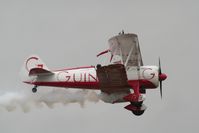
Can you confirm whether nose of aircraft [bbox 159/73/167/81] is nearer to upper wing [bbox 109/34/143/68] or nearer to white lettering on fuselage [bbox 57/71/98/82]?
upper wing [bbox 109/34/143/68]

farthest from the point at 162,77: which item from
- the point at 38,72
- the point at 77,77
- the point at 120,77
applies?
the point at 38,72

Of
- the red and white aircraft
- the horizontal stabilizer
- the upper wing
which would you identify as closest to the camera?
the red and white aircraft

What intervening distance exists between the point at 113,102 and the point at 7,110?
4.75 metres

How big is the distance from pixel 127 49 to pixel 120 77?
171 cm

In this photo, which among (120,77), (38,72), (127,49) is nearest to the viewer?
(120,77)

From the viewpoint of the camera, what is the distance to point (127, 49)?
178 ft

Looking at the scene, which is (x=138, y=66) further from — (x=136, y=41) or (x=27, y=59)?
(x=27, y=59)

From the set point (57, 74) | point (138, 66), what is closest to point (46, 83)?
point (57, 74)

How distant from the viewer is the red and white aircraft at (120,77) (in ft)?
175

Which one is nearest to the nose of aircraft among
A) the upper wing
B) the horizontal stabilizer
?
the upper wing

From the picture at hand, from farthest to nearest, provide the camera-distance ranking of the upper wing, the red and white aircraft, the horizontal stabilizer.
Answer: the horizontal stabilizer → the upper wing → the red and white aircraft

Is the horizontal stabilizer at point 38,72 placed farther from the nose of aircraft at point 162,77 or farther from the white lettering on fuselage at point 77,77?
the nose of aircraft at point 162,77

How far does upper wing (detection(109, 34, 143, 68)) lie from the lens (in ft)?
176

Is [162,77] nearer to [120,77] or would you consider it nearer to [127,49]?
[127,49]
